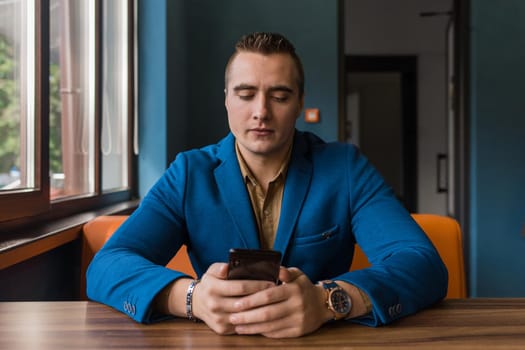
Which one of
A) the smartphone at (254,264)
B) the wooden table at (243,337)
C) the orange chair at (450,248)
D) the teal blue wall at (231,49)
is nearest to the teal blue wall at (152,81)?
the teal blue wall at (231,49)

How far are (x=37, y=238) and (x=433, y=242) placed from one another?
115 cm

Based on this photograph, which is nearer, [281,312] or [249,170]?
[281,312]

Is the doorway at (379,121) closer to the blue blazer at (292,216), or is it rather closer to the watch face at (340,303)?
the blue blazer at (292,216)

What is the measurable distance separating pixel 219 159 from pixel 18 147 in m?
0.74

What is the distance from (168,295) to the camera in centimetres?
96

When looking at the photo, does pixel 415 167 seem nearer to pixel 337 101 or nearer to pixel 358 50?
pixel 358 50

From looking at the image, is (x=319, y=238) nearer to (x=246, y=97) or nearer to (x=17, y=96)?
(x=246, y=97)

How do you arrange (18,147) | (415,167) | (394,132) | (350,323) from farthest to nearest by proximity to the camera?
1. (394,132)
2. (415,167)
3. (18,147)
4. (350,323)

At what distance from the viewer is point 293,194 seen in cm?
137

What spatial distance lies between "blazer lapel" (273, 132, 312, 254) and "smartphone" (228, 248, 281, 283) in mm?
436

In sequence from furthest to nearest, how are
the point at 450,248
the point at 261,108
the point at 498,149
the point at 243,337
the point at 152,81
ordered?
the point at 498,149
the point at 152,81
the point at 450,248
the point at 261,108
the point at 243,337

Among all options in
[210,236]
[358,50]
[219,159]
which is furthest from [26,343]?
[358,50]

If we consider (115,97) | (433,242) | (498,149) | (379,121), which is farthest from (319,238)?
(379,121)

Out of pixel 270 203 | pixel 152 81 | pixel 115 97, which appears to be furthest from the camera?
pixel 152 81
